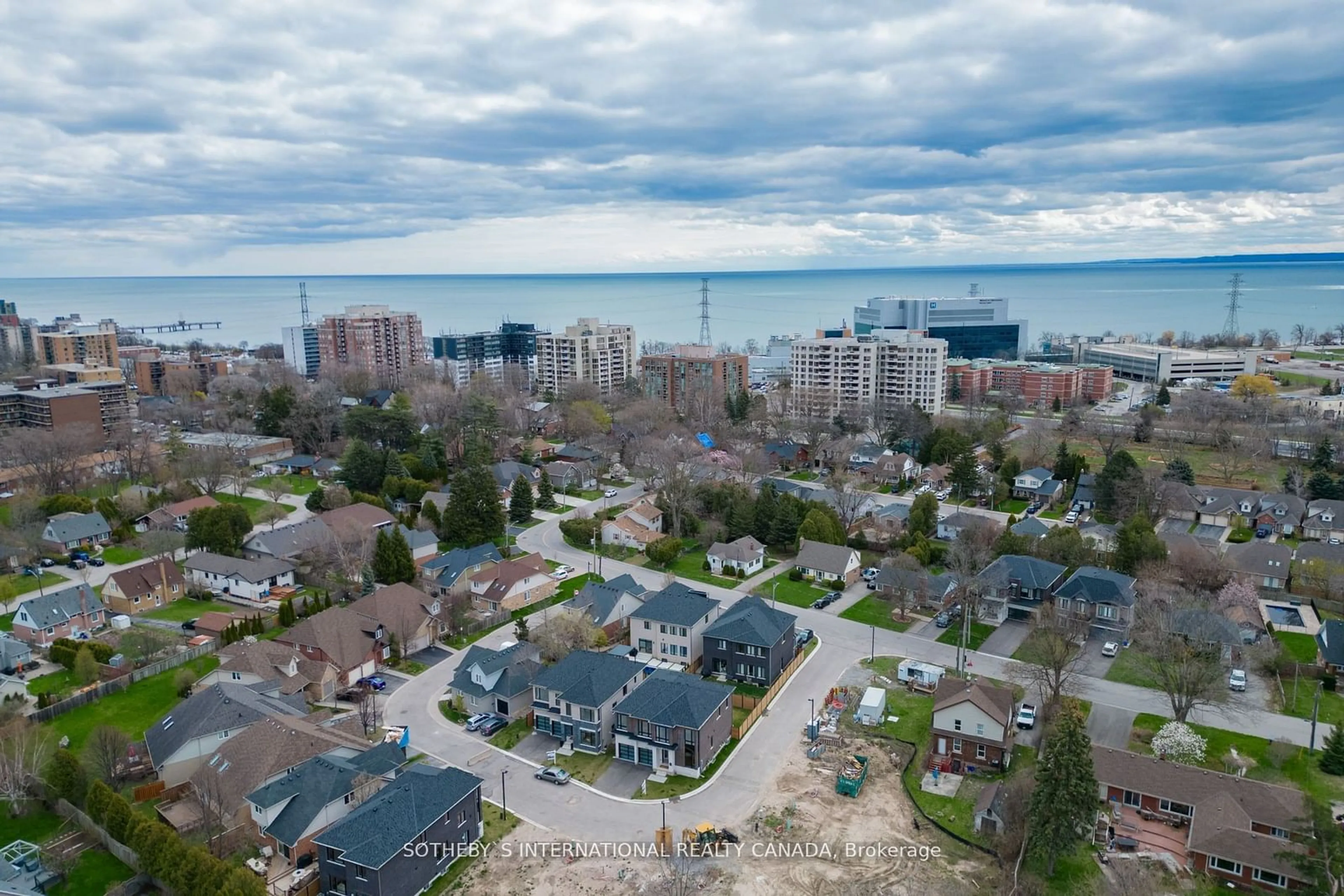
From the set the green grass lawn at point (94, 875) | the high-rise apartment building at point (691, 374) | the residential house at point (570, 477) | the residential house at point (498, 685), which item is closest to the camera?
the green grass lawn at point (94, 875)

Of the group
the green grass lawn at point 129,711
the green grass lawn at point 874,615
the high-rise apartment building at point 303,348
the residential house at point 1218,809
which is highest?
the high-rise apartment building at point 303,348

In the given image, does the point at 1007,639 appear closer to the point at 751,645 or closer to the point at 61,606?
the point at 751,645

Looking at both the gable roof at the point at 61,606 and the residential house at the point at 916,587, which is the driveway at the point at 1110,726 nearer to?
the residential house at the point at 916,587

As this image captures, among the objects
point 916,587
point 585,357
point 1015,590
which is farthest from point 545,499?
point 585,357

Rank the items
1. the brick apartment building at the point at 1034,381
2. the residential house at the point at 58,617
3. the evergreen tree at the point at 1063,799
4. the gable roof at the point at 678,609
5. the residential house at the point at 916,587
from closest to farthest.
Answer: the evergreen tree at the point at 1063,799
the gable roof at the point at 678,609
the residential house at the point at 58,617
the residential house at the point at 916,587
the brick apartment building at the point at 1034,381

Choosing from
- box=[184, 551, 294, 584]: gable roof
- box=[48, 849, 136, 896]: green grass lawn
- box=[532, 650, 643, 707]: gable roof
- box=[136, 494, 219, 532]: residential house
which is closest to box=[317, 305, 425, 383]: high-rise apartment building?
box=[136, 494, 219, 532]: residential house

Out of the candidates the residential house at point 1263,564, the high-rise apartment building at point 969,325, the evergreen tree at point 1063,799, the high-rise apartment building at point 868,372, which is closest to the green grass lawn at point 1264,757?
the evergreen tree at point 1063,799
